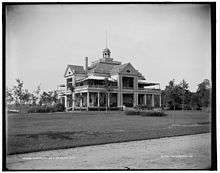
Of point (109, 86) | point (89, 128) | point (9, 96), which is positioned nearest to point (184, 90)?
point (109, 86)

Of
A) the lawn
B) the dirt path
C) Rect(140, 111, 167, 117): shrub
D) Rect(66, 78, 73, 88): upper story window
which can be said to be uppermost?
Rect(66, 78, 73, 88): upper story window

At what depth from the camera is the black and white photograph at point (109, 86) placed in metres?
6.86

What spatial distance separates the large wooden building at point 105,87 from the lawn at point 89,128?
0.28 meters

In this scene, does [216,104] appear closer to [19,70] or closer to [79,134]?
[79,134]

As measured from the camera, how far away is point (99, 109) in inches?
293

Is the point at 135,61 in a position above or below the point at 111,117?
above

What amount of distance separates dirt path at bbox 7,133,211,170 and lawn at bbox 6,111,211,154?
180 mm

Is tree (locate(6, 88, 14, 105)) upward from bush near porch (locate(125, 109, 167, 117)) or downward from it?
upward

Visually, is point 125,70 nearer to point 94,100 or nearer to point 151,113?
point 94,100

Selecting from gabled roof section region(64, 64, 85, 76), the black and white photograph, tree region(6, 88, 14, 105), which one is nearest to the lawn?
the black and white photograph

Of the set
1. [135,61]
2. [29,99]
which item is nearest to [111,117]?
[135,61]

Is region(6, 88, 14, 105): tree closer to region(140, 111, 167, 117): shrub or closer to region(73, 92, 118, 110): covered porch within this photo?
region(73, 92, 118, 110): covered porch

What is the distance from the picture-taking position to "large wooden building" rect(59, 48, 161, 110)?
24.2ft

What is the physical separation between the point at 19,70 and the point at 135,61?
2394mm
